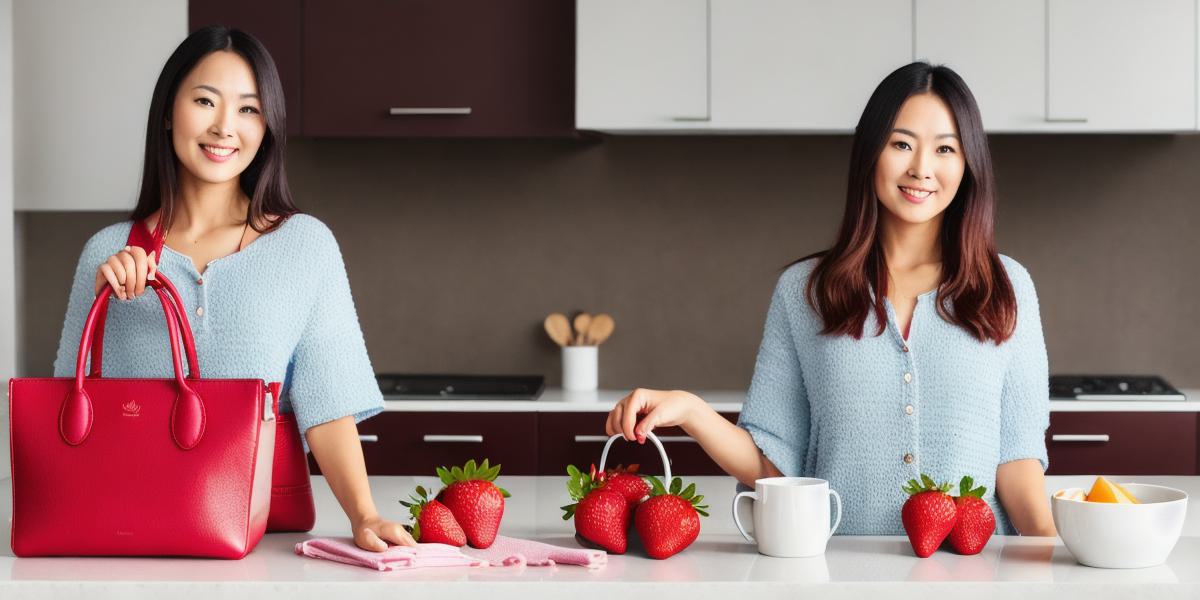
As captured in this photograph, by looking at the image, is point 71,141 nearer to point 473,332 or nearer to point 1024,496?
point 473,332

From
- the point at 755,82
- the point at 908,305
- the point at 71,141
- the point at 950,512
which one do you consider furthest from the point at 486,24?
the point at 950,512

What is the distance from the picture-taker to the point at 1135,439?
303cm

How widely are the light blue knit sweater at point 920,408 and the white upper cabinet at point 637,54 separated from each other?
1585 millimetres

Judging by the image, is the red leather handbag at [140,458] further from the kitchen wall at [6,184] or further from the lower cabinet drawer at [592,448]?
the kitchen wall at [6,184]

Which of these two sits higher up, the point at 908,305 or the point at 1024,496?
the point at 908,305

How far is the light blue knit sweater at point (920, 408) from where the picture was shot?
5.46 ft

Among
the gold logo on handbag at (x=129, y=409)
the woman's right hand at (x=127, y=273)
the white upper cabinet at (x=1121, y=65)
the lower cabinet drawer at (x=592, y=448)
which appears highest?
the white upper cabinet at (x=1121, y=65)

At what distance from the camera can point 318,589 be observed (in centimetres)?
121

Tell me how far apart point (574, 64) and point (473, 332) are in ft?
2.88

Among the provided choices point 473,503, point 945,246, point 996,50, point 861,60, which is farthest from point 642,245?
point 473,503

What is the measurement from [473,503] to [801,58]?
2.13m

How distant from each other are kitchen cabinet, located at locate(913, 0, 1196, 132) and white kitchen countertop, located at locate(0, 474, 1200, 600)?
78.4 inches

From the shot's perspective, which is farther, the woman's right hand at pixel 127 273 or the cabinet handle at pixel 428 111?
the cabinet handle at pixel 428 111

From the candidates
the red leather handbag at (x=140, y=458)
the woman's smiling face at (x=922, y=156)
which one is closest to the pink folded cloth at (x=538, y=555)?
the red leather handbag at (x=140, y=458)
